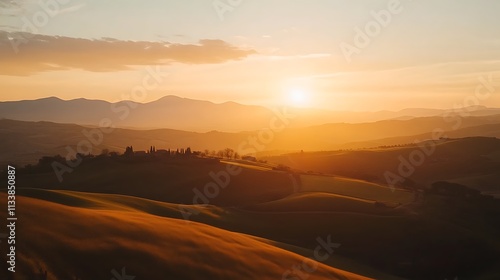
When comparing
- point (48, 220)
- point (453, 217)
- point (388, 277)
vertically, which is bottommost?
point (388, 277)

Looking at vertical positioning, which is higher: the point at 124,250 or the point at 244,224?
the point at 124,250

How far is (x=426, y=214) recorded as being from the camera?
7506cm

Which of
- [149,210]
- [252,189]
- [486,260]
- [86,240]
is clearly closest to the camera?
[86,240]

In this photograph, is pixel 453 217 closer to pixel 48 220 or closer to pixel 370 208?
pixel 370 208

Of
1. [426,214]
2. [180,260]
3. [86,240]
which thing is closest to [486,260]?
[426,214]

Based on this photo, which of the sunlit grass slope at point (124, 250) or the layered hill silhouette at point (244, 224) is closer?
the sunlit grass slope at point (124, 250)

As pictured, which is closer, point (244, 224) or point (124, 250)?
point (124, 250)

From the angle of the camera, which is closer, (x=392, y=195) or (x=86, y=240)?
(x=86, y=240)

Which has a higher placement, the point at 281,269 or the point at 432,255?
the point at 281,269

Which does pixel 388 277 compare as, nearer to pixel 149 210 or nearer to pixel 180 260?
pixel 149 210

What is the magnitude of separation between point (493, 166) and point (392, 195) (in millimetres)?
92587

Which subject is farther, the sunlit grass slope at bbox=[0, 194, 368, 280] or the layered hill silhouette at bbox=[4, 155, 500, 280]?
the layered hill silhouette at bbox=[4, 155, 500, 280]

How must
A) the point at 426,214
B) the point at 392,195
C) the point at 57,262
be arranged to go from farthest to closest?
the point at 392,195 → the point at 426,214 → the point at 57,262

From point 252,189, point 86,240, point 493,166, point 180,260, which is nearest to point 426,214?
point 252,189
